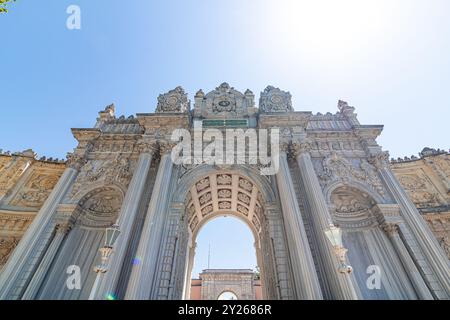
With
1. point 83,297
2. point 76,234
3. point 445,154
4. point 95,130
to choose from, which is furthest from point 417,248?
point 95,130

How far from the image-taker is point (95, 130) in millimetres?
16344

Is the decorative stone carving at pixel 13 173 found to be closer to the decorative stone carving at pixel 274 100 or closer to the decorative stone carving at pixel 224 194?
the decorative stone carving at pixel 224 194

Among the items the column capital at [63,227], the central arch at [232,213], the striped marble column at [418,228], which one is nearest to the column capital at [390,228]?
the striped marble column at [418,228]

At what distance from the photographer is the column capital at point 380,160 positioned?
14086 mm

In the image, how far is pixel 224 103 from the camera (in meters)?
17.7

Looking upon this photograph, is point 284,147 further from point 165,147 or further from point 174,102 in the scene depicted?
point 174,102

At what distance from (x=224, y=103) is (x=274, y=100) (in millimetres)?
3596

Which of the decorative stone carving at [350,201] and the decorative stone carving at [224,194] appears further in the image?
the decorative stone carving at [224,194]

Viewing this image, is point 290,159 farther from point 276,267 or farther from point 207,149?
point 276,267

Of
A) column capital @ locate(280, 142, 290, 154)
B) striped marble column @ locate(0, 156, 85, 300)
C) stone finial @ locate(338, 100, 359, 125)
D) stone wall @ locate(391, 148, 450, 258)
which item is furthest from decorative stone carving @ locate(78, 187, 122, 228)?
stone wall @ locate(391, 148, 450, 258)

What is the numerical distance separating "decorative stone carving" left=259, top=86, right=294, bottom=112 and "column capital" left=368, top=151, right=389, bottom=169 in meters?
5.80

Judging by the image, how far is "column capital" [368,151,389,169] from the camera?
46.2ft

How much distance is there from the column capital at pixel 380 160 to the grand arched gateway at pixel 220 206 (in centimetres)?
9

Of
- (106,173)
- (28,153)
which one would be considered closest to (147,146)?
(106,173)
